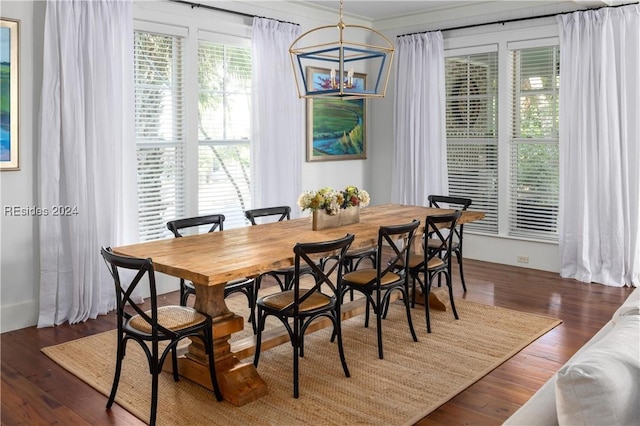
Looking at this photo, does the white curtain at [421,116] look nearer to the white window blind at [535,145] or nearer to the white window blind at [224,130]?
the white window blind at [535,145]

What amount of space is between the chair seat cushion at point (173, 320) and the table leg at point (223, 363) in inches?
4.5

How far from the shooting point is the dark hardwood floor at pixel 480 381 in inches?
121

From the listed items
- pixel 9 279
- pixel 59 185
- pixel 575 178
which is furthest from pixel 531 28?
pixel 9 279

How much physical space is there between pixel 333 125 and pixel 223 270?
4.31m

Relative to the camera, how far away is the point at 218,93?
227 inches

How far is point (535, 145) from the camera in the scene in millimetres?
6309

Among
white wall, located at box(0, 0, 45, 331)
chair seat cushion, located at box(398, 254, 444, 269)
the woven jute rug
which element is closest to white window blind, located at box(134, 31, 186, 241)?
white wall, located at box(0, 0, 45, 331)

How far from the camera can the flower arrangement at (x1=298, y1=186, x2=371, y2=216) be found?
424 centimetres

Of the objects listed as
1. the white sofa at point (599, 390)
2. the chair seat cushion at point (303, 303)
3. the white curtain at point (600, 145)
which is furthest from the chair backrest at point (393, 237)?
the white curtain at point (600, 145)

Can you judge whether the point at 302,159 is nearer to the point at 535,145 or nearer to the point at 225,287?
the point at 535,145

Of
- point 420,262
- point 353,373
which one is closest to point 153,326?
point 353,373

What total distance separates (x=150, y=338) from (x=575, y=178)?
4.55 meters

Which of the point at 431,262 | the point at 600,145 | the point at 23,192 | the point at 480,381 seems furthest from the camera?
the point at 600,145

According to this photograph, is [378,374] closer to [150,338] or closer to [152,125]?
[150,338]
